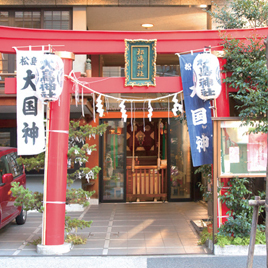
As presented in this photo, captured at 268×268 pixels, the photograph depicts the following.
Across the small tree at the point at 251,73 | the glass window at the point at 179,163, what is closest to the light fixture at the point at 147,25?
the glass window at the point at 179,163

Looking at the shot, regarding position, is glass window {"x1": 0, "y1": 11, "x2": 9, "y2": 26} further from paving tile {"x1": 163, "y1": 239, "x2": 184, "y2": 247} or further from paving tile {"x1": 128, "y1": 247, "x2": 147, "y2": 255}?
paving tile {"x1": 163, "y1": 239, "x2": 184, "y2": 247}

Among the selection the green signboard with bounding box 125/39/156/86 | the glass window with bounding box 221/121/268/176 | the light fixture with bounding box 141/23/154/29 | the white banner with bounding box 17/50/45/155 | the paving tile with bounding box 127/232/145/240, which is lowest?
the paving tile with bounding box 127/232/145/240

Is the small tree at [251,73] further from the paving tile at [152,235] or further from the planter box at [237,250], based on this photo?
the paving tile at [152,235]

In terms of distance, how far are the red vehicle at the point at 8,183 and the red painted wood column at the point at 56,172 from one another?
4.94 feet

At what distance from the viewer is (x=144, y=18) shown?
1087 cm

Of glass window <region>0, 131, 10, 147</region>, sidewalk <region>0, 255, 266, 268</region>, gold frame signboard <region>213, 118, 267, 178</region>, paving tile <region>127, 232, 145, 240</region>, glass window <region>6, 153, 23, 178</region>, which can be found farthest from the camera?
glass window <region>0, 131, 10, 147</region>

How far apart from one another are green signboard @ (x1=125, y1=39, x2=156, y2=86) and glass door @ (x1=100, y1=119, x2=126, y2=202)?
17.3 ft

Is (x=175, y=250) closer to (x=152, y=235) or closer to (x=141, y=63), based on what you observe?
(x=152, y=235)

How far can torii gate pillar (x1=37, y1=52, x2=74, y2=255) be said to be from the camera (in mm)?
6454

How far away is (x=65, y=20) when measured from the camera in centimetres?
1004

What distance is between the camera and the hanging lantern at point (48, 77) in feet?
20.1

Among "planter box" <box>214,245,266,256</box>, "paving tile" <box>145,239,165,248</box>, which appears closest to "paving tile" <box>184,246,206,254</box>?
"planter box" <box>214,245,266,256</box>

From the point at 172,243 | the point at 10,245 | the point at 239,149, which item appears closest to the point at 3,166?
the point at 10,245

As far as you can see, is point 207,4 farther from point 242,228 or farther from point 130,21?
point 242,228
